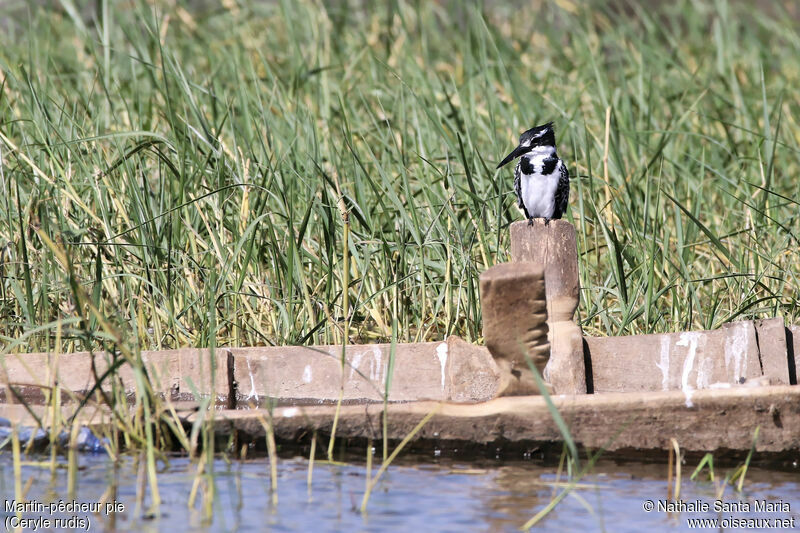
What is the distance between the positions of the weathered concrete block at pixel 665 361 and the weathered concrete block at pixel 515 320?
0.57 metres

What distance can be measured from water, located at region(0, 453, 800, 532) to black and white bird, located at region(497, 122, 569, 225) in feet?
4.46

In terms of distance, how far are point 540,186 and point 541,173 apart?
58 mm

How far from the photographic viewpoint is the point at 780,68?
908 centimetres

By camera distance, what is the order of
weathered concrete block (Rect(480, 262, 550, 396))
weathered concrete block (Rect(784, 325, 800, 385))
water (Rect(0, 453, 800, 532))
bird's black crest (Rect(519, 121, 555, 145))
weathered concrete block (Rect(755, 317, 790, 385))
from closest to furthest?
water (Rect(0, 453, 800, 532)), weathered concrete block (Rect(480, 262, 550, 396)), weathered concrete block (Rect(755, 317, 790, 385)), weathered concrete block (Rect(784, 325, 800, 385)), bird's black crest (Rect(519, 121, 555, 145))

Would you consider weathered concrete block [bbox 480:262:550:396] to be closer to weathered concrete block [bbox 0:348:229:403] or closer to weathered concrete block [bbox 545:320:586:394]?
weathered concrete block [bbox 545:320:586:394]

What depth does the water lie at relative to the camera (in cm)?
341

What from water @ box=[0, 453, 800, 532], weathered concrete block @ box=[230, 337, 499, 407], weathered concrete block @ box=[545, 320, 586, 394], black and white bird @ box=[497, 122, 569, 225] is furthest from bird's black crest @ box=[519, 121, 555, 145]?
water @ box=[0, 453, 800, 532]

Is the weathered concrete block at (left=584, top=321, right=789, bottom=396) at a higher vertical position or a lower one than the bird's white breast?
lower

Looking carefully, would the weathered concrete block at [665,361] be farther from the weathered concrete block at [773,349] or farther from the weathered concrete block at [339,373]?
the weathered concrete block at [339,373]

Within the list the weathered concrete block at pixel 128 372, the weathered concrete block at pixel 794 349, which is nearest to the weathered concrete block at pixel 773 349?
the weathered concrete block at pixel 794 349

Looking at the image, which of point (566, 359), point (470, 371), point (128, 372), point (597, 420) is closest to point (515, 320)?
point (597, 420)

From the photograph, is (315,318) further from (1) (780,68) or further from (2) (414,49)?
(1) (780,68)

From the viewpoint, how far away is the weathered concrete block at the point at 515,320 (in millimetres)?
3848

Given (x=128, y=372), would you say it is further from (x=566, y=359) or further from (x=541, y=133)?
(x=541, y=133)
